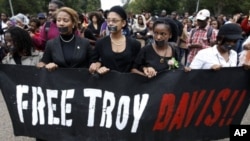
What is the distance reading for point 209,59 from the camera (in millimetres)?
3873

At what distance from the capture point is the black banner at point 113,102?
3.65 m

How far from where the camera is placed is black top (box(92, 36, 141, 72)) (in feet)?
12.2

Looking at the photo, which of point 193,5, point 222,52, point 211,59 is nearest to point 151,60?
point 211,59

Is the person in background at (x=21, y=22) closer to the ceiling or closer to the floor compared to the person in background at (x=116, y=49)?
closer to the floor

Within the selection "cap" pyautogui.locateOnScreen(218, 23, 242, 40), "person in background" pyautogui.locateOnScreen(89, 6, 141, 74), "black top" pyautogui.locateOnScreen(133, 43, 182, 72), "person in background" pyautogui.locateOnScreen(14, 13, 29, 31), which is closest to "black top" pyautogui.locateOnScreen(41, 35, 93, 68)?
"person in background" pyautogui.locateOnScreen(89, 6, 141, 74)

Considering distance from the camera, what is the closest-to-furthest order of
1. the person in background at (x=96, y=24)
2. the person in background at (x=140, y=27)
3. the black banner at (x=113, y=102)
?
the black banner at (x=113, y=102), the person in background at (x=96, y=24), the person in background at (x=140, y=27)

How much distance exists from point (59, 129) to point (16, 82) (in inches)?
24.9

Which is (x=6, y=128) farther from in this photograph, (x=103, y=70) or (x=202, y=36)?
(x=202, y=36)

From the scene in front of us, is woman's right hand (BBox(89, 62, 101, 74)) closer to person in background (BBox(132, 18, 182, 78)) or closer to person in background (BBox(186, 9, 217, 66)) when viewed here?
person in background (BBox(132, 18, 182, 78))

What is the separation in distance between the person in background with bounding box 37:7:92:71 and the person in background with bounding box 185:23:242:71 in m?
1.07

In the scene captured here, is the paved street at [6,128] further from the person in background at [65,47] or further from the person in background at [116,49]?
the person in background at [116,49]

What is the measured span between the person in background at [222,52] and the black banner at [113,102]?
0.10 meters

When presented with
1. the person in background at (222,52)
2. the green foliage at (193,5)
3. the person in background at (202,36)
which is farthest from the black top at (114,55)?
the green foliage at (193,5)

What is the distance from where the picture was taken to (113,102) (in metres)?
3.65
